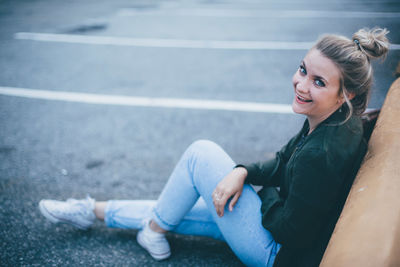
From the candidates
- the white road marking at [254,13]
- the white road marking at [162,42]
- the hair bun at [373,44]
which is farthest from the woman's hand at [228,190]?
the white road marking at [254,13]

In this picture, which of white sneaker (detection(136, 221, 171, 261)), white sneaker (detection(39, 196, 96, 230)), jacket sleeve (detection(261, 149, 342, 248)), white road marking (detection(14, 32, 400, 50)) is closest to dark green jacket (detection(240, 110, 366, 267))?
jacket sleeve (detection(261, 149, 342, 248))

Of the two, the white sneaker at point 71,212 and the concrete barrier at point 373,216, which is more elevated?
the concrete barrier at point 373,216

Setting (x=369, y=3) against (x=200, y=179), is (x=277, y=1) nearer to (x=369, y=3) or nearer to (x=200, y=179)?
(x=369, y=3)

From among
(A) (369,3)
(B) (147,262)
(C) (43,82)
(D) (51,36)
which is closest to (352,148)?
(B) (147,262)

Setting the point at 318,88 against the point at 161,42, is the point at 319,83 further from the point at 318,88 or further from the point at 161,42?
the point at 161,42

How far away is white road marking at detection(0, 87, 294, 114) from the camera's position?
13.2ft

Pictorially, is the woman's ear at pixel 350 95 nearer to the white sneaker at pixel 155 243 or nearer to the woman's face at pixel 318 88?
the woman's face at pixel 318 88

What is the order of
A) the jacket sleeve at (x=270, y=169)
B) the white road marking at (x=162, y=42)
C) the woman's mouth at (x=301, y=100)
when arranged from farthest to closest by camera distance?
the white road marking at (x=162, y=42) → the jacket sleeve at (x=270, y=169) → the woman's mouth at (x=301, y=100)

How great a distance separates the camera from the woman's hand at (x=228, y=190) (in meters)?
1.64

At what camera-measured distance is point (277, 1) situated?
10.4 m

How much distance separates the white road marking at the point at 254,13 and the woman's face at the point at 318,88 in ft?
24.2

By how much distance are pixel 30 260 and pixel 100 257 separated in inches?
19.2

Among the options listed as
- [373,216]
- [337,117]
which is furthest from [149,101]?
[373,216]

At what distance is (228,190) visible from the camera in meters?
1.64
